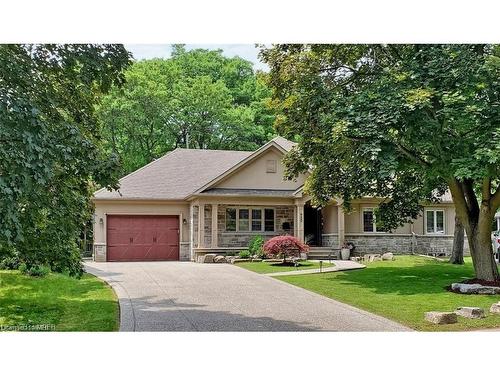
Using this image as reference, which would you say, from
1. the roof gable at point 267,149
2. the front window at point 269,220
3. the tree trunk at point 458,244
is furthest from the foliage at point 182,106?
the tree trunk at point 458,244

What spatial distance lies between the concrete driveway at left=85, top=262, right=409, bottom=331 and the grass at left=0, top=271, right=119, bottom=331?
230 millimetres

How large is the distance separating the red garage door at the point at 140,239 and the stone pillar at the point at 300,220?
7.15ft

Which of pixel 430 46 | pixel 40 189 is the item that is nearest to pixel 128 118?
pixel 40 189

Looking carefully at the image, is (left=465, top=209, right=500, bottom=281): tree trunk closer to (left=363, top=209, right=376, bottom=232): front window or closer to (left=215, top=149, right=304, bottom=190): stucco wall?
(left=363, top=209, right=376, bottom=232): front window

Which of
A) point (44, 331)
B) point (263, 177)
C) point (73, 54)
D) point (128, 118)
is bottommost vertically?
point (44, 331)

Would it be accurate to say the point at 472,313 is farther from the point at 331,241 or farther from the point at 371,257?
the point at 331,241

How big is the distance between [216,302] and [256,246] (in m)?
1.78

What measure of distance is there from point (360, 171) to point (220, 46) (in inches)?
139

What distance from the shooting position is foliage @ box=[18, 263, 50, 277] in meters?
8.91

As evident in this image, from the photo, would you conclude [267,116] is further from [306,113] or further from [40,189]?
[40,189]

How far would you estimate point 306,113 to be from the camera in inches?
425

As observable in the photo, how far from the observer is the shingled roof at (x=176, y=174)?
11148mm

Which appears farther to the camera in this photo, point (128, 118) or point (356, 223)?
point (356, 223)

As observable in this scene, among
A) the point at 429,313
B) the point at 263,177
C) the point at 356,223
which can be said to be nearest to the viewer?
the point at 429,313
